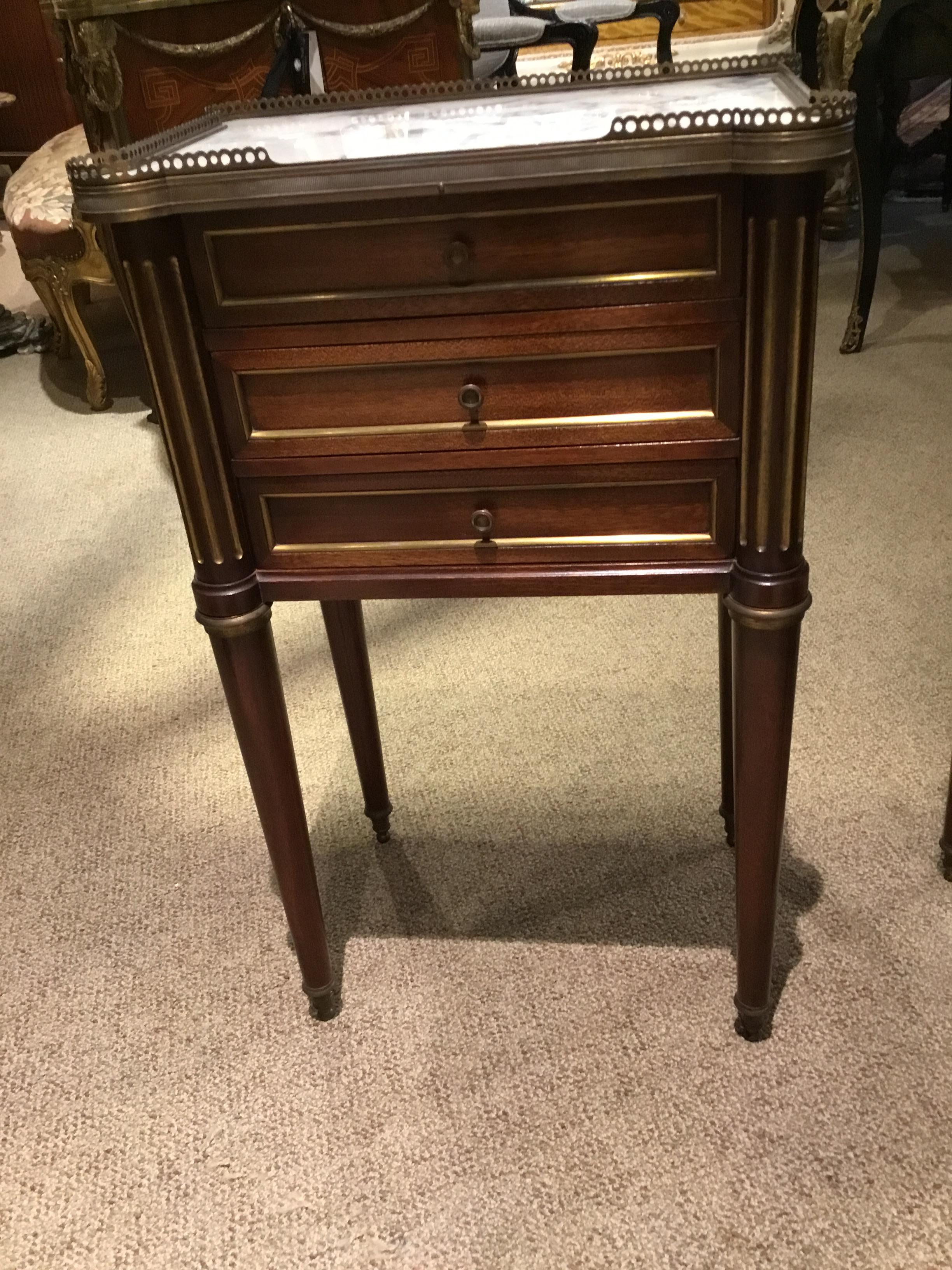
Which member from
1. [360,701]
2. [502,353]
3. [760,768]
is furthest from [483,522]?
[360,701]

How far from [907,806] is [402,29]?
4.71 ft

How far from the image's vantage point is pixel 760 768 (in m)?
0.83

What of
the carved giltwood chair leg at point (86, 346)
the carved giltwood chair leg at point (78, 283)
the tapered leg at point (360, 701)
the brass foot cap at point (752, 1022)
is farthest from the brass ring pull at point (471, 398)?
the carved giltwood chair leg at point (86, 346)

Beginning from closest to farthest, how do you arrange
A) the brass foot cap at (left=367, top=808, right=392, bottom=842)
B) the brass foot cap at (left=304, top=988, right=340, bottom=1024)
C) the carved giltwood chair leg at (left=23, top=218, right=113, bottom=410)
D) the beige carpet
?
the beige carpet → the brass foot cap at (left=304, top=988, right=340, bottom=1024) → the brass foot cap at (left=367, top=808, right=392, bottom=842) → the carved giltwood chair leg at (left=23, top=218, right=113, bottom=410)

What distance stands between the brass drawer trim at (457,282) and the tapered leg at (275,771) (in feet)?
0.79

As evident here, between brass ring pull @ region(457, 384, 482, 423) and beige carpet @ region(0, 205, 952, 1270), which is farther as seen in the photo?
beige carpet @ region(0, 205, 952, 1270)

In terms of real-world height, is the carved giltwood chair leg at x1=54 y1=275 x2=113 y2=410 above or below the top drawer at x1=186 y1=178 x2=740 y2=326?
below

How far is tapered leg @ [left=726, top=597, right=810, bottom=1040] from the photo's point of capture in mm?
783

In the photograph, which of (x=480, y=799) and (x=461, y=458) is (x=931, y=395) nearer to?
(x=480, y=799)

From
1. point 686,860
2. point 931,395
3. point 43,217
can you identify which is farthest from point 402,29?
point 686,860

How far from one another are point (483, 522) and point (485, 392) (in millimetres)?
96

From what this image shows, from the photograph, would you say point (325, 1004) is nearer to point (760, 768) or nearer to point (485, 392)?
point (760, 768)

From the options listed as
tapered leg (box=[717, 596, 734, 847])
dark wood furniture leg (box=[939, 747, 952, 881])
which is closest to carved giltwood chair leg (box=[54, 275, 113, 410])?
tapered leg (box=[717, 596, 734, 847])

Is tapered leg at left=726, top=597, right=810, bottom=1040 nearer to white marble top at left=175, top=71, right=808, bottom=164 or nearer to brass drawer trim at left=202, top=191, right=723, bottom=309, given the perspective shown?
brass drawer trim at left=202, top=191, right=723, bottom=309
